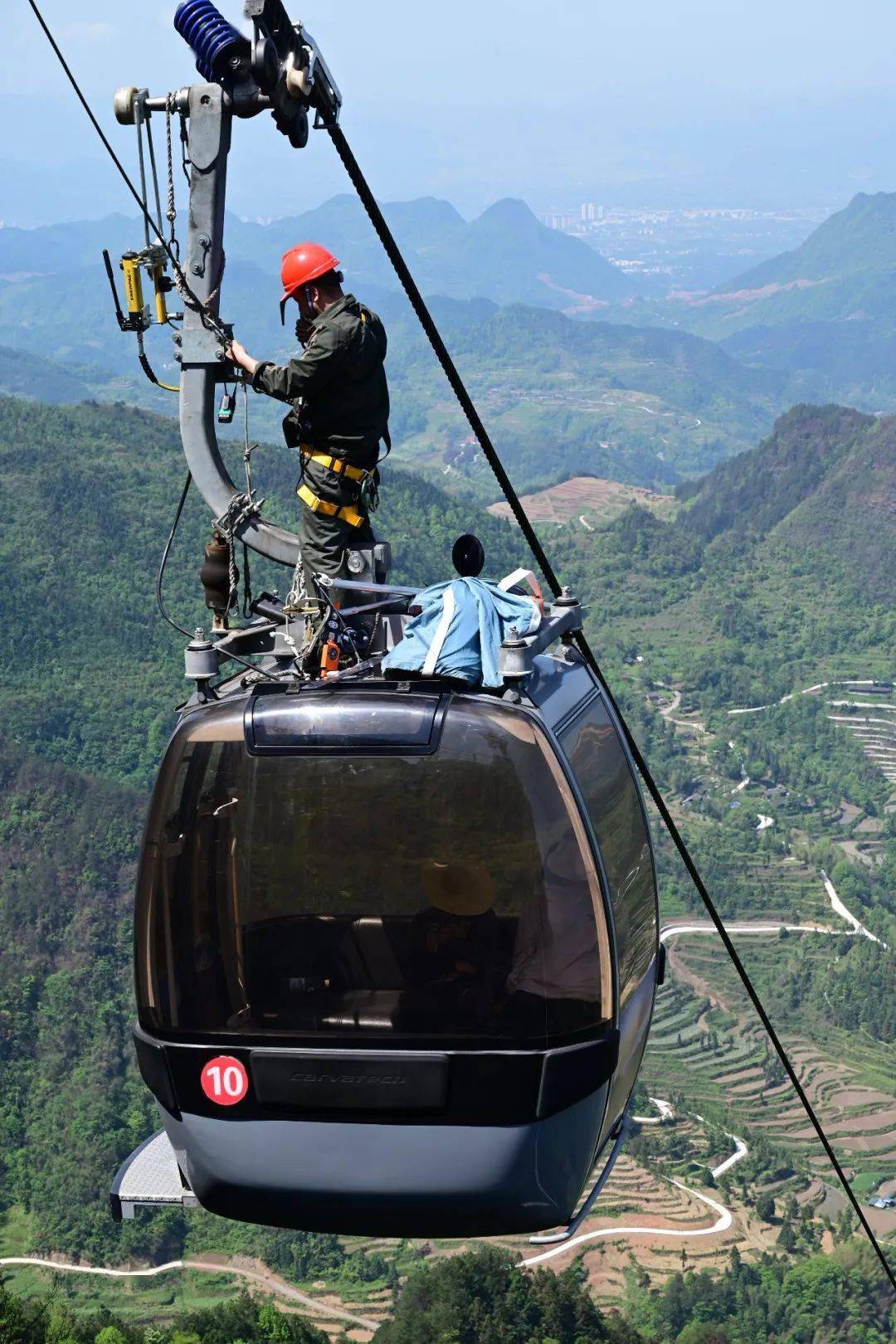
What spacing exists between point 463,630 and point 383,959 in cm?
139

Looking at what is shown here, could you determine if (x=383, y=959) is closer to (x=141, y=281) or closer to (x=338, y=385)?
(x=338, y=385)

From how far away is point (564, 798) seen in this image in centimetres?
743

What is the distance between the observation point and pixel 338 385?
971 cm

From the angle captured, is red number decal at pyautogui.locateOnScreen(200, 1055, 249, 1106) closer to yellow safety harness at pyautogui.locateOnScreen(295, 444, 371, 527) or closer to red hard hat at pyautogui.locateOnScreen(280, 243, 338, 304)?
yellow safety harness at pyautogui.locateOnScreen(295, 444, 371, 527)

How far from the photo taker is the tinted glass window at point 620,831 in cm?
799

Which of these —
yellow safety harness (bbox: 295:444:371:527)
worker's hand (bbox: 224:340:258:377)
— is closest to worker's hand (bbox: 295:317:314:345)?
worker's hand (bbox: 224:340:258:377)

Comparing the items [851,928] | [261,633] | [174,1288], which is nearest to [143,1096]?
[174,1288]

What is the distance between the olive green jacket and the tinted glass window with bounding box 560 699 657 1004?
7.16ft

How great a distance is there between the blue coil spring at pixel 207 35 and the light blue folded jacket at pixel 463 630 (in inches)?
112

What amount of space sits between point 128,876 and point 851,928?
67.8m

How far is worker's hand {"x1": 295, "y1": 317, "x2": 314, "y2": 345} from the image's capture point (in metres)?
9.61

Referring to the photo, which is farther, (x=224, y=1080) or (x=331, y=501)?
(x=331, y=501)

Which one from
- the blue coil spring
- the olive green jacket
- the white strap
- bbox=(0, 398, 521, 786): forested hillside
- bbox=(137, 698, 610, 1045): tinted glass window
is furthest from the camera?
bbox=(0, 398, 521, 786): forested hillside

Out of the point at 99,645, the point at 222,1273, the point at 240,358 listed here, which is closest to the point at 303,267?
the point at 240,358
